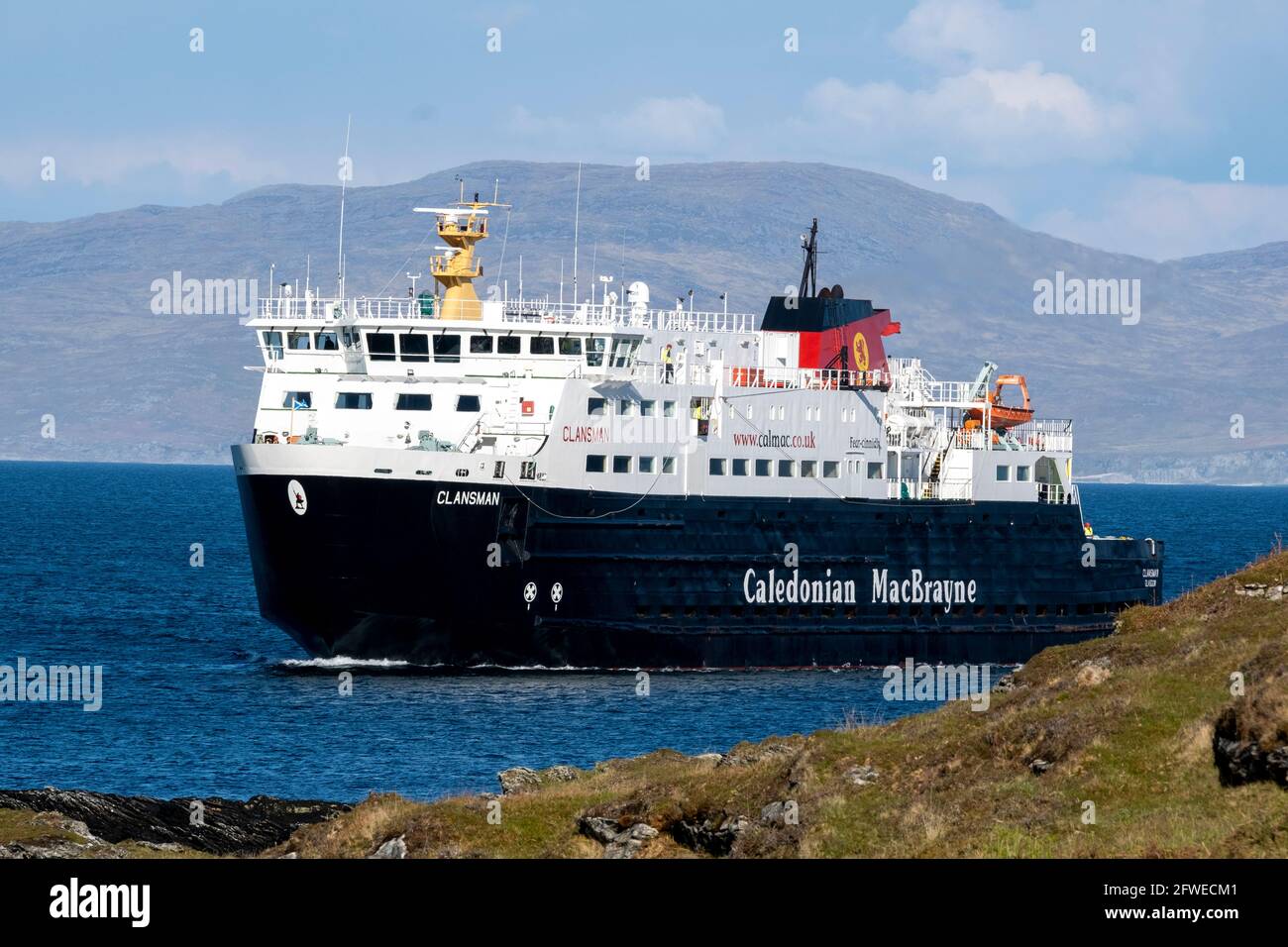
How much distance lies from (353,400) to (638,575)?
27.7 feet

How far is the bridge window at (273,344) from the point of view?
1964 inches

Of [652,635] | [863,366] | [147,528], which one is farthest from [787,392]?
[147,528]

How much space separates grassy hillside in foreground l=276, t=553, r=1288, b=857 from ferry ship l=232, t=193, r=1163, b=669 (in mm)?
19347

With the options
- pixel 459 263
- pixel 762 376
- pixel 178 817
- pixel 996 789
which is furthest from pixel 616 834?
pixel 762 376

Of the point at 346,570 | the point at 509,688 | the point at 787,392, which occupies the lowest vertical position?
the point at 509,688

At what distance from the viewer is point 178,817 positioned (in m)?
30.5

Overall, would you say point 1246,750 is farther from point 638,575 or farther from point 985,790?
point 638,575

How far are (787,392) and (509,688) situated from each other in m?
12.3

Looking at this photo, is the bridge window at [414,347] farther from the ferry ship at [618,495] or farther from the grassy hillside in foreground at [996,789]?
the grassy hillside in foreground at [996,789]

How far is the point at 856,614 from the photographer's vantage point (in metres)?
53.5

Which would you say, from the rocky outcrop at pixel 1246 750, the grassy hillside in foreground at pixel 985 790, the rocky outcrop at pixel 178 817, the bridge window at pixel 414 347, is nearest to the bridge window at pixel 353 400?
the bridge window at pixel 414 347

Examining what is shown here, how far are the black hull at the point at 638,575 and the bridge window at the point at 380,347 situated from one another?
13.6ft
